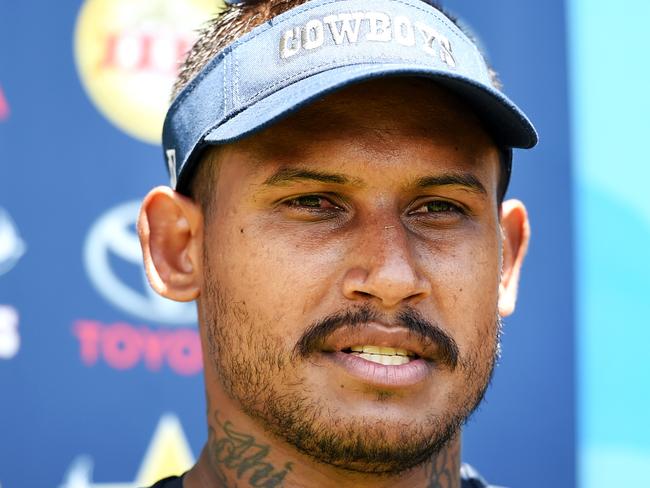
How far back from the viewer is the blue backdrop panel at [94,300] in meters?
1.89

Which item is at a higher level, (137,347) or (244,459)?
(137,347)

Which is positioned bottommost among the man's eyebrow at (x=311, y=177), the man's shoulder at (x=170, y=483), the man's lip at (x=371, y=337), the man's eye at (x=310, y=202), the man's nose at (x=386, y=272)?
the man's shoulder at (x=170, y=483)

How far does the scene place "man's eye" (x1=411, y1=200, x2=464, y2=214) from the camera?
4.15ft

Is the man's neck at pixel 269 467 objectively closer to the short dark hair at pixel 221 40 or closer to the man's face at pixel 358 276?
the man's face at pixel 358 276

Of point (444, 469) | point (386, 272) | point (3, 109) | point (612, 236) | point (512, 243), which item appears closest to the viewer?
point (386, 272)

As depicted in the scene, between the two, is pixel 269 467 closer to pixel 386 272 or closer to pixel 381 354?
pixel 381 354

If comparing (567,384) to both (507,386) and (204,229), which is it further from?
(204,229)

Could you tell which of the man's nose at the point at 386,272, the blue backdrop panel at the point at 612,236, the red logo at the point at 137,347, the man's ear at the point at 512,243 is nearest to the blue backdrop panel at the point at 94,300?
the red logo at the point at 137,347

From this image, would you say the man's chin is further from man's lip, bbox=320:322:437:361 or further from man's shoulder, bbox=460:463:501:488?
man's shoulder, bbox=460:463:501:488

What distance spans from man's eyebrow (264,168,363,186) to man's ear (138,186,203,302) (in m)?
0.20

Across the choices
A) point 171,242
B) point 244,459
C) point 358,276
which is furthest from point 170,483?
point 358,276

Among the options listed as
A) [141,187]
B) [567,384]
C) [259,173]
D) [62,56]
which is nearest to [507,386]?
[567,384]

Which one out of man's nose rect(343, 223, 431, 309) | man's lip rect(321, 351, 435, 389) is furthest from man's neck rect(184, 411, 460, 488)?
man's nose rect(343, 223, 431, 309)

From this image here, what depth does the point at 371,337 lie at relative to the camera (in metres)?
1.16
